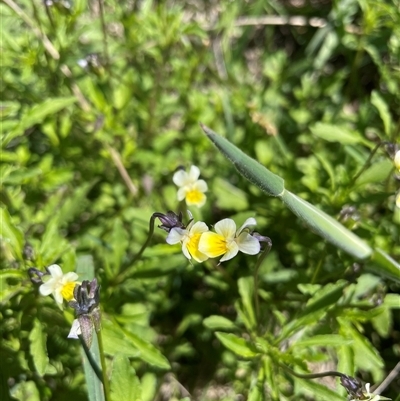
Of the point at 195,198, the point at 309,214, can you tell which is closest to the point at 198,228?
the point at 309,214

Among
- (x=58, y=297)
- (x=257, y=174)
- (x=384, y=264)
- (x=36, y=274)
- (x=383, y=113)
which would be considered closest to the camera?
(x=384, y=264)

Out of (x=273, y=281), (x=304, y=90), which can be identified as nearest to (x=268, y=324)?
(x=273, y=281)

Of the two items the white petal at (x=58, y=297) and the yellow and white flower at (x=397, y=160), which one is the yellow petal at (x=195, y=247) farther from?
the yellow and white flower at (x=397, y=160)

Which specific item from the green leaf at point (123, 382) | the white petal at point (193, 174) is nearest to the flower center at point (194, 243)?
the green leaf at point (123, 382)

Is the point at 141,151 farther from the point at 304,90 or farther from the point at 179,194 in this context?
the point at 304,90

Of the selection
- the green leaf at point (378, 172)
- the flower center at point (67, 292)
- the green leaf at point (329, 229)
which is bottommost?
the flower center at point (67, 292)

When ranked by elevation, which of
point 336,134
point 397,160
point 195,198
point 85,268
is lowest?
point 85,268

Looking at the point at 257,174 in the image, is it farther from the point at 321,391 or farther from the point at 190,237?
the point at 321,391

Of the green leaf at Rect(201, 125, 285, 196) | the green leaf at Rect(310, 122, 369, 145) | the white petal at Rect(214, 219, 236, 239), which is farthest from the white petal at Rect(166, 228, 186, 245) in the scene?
the green leaf at Rect(310, 122, 369, 145)
